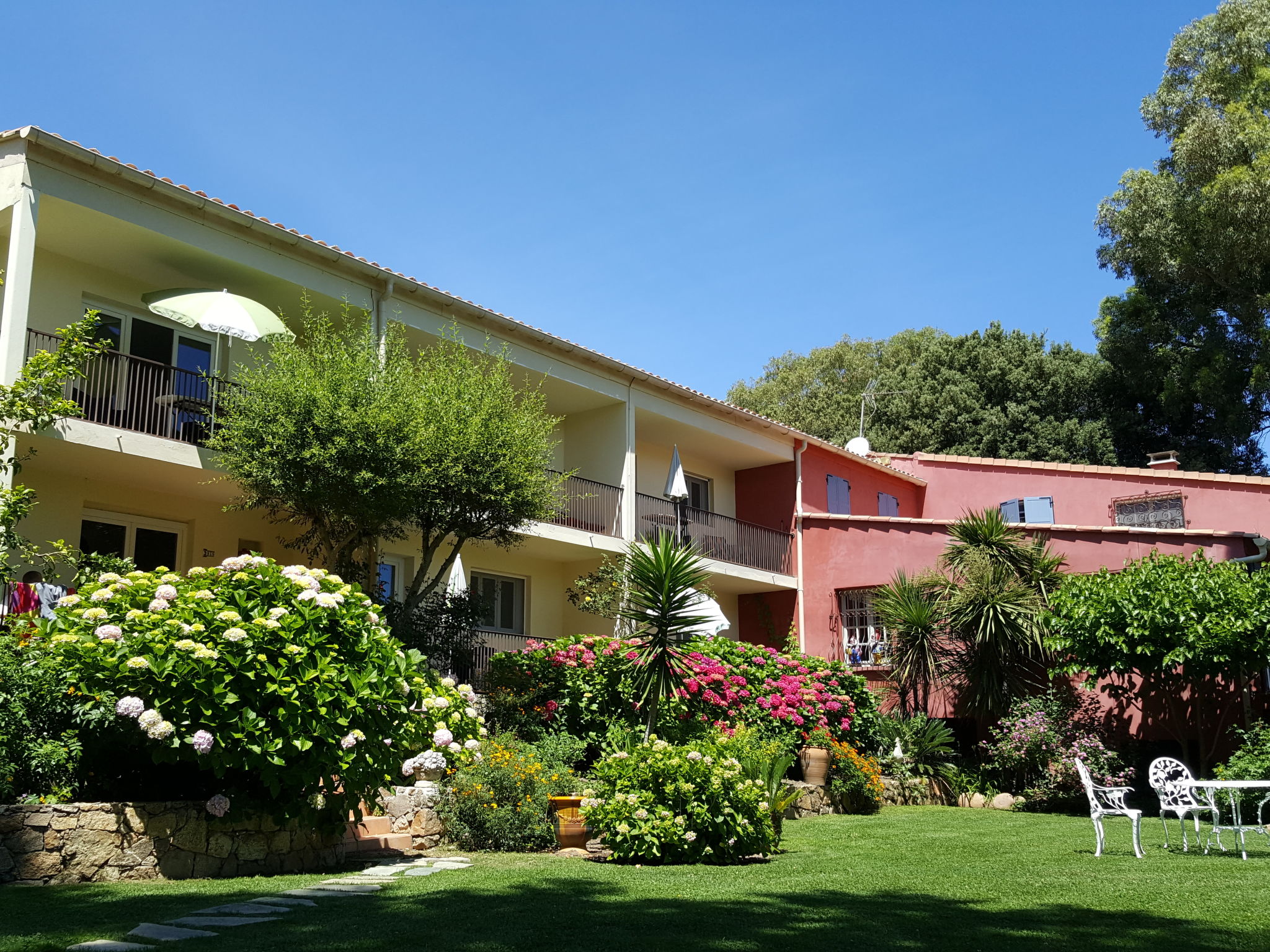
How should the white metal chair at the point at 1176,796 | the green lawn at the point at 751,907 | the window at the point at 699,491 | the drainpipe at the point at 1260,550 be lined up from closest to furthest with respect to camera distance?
the green lawn at the point at 751,907 < the white metal chair at the point at 1176,796 < the drainpipe at the point at 1260,550 < the window at the point at 699,491

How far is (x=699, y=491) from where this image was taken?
23.2m

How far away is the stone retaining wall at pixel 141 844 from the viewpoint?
6973 mm

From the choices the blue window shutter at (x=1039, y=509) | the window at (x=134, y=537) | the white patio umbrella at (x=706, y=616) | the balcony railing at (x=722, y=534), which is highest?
the blue window shutter at (x=1039, y=509)

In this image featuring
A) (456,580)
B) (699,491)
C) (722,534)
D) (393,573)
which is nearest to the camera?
(456,580)

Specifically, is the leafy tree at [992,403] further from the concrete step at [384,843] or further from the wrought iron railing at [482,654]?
the concrete step at [384,843]

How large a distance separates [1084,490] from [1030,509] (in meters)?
1.27

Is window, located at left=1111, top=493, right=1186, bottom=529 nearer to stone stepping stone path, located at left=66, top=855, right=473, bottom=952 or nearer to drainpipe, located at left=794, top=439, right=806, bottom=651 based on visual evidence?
drainpipe, located at left=794, top=439, right=806, bottom=651

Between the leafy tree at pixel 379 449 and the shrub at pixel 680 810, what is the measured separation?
451cm

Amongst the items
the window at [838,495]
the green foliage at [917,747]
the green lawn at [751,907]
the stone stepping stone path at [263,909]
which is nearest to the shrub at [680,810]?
the green lawn at [751,907]

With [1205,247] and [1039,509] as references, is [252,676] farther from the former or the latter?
[1205,247]

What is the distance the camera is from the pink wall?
22.5 metres

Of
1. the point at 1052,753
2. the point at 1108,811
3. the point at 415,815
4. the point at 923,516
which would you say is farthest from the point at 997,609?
the point at 923,516

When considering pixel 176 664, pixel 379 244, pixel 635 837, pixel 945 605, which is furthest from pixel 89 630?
pixel 945 605

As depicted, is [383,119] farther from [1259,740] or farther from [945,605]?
[1259,740]
